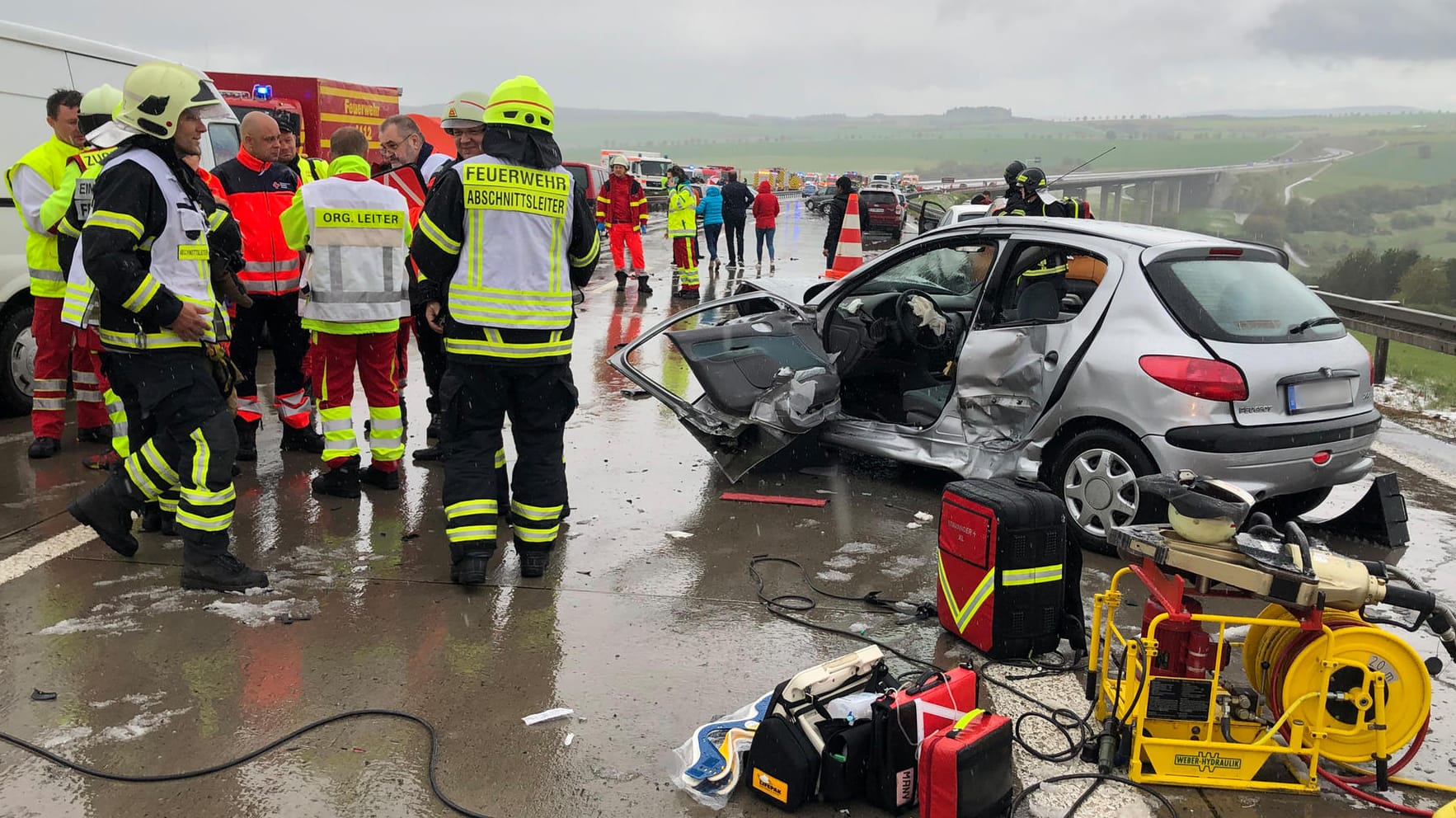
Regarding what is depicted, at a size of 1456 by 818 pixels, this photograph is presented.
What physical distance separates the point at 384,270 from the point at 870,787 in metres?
3.86

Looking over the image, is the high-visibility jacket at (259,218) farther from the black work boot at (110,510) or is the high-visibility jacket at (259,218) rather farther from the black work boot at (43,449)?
the black work boot at (110,510)

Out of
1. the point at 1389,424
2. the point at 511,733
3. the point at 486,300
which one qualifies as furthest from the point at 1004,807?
the point at 1389,424

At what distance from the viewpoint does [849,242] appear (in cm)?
1263

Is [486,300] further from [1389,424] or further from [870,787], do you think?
[1389,424]

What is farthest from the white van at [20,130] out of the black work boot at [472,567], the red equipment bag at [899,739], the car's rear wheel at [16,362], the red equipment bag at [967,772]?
the red equipment bag at [967,772]

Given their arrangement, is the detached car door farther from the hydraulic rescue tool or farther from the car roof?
the hydraulic rescue tool

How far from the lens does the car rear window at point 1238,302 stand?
15.8 ft

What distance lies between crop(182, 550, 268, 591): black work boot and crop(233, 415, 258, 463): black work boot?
6.51 ft

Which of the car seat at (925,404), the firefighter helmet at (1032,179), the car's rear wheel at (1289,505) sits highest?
the firefighter helmet at (1032,179)

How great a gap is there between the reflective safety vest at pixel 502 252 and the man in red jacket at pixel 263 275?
7.28 feet

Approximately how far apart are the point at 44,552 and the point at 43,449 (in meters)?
1.82

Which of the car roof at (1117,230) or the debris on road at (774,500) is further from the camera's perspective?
the debris on road at (774,500)

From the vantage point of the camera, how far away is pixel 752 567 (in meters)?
4.89

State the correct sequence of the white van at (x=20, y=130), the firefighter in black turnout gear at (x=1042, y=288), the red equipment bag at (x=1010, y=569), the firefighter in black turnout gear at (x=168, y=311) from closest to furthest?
the red equipment bag at (x=1010, y=569) → the firefighter in black turnout gear at (x=168, y=311) → the firefighter in black turnout gear at (x=1042, y=288) → the white van at (x=20, y=130)
